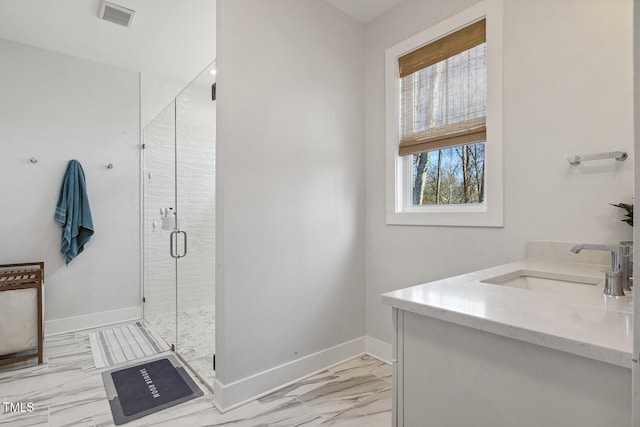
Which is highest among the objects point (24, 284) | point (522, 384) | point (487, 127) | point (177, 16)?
point (177, 16)

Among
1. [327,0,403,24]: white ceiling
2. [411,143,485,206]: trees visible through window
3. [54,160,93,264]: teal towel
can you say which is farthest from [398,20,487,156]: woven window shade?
[54,160,93,264]: teal towel

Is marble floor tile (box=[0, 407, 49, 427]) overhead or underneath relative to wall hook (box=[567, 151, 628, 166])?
underneath

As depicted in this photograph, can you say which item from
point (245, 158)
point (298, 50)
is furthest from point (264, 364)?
point (298, 50)

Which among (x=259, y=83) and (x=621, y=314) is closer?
(x=621, y=314)

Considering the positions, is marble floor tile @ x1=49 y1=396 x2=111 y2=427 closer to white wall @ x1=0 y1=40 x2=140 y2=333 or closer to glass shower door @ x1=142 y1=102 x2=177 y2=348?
glass shower door @ x1=142 y1=102 x2=177 y2=348

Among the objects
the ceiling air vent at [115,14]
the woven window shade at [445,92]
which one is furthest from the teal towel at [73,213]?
the woven window shade at [445,92]

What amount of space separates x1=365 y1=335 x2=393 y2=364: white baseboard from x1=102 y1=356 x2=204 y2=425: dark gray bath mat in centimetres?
128

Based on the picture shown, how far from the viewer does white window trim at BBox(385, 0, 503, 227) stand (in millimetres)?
1801

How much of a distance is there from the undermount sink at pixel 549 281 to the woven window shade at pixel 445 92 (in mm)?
910

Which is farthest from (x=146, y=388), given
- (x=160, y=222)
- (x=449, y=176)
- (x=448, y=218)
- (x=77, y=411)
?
(x=449, y=176)

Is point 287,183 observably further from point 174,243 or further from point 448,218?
point 174,243

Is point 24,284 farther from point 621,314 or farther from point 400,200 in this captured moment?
point 621,314

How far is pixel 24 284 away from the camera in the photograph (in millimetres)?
2357

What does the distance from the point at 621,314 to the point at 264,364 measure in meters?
1.77
